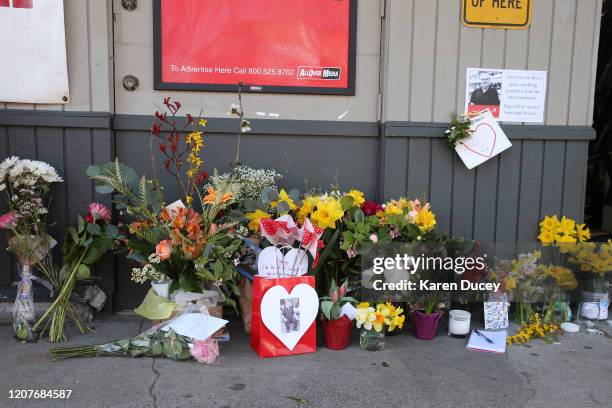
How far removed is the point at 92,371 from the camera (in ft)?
9.61

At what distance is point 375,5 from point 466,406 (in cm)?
276

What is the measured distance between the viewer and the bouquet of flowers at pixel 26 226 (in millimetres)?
3283

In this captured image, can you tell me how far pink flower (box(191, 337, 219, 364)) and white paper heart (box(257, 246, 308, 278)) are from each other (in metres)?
0.51

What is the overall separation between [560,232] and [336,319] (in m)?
1.93

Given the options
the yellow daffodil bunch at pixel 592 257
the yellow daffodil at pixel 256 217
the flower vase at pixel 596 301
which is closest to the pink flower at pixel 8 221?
the yellow daffodil at pixel 256 217

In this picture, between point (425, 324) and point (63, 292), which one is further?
point (425, 324)

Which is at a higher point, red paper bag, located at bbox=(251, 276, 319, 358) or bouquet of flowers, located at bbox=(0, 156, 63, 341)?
bouquet of flowers, located at bbox=(0, 156, 63, 341)

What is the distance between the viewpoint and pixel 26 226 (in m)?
3.33

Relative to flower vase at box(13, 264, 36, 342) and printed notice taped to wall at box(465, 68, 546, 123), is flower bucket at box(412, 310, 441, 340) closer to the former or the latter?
printed notice taped to wall at box(465, 68, 546, 123)

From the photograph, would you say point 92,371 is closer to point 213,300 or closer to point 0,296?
point 213,300

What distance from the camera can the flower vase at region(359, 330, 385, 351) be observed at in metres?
3.32

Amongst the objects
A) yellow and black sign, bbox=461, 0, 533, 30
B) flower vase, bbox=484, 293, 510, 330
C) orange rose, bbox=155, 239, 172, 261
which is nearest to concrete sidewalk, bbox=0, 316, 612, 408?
flower vase, bbox=484, 293, 510, 330

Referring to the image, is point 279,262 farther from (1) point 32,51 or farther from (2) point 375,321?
(1) point 32,51

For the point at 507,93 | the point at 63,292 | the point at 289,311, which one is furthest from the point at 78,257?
the point at 507,93
